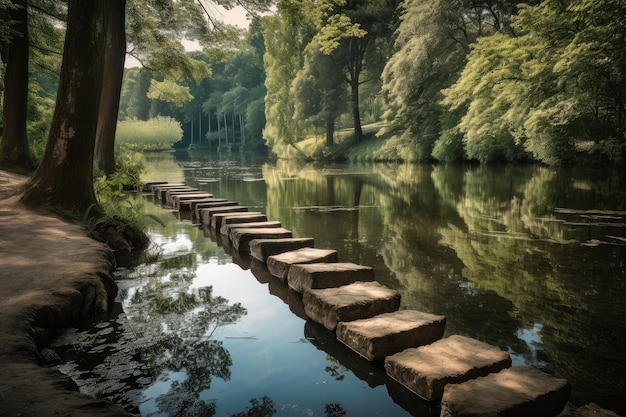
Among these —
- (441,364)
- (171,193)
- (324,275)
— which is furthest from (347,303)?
(171,193)

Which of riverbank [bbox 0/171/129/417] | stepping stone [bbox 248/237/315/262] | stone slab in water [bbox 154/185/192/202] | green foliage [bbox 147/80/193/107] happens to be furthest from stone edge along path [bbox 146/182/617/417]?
green foliage [bbox 147/80/193/107]

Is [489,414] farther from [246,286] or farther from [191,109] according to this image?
[191,109]

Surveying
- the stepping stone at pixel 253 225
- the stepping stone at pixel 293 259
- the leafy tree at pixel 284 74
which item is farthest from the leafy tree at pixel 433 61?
the stepping stone at pixel 293 259

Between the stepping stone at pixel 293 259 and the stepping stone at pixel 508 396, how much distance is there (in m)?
2.65

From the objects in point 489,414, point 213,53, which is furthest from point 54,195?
point 213,53

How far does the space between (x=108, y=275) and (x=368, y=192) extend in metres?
10.1

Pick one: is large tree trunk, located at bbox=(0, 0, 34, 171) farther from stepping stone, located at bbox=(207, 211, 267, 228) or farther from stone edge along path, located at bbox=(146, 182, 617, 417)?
stone edge along path, located at bbox=(146, 182, 617, 417)

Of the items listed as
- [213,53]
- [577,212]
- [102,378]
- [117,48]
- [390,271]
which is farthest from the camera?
[213,53]

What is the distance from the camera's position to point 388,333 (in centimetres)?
308

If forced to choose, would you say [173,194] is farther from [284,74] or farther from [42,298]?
[284,74]

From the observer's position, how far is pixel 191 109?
82.1m

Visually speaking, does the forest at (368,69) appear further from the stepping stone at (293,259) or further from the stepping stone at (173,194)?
the stepping stone at (293,259)

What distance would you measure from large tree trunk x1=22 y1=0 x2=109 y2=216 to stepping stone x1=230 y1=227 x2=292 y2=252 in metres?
2.24

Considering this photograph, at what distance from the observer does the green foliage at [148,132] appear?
1780 inches
